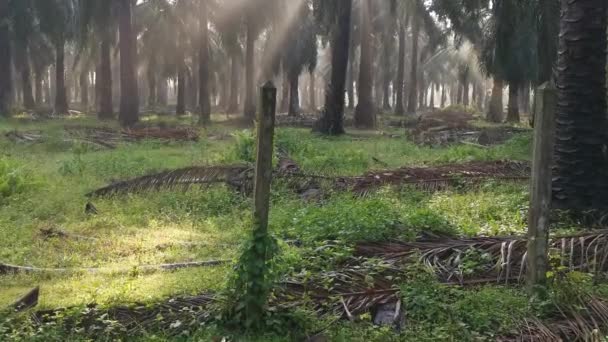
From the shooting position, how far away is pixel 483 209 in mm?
Answer: 7742

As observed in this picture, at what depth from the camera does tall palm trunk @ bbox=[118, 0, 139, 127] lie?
2309 cm

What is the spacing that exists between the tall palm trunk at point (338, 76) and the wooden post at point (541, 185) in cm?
1600

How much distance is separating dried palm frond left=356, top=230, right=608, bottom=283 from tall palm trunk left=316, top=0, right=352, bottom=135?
14.9 m

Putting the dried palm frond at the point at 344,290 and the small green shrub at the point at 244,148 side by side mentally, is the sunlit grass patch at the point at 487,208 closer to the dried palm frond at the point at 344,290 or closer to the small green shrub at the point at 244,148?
the dried palm frond at the point at 344,290

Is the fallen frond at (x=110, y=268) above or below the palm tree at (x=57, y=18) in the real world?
below

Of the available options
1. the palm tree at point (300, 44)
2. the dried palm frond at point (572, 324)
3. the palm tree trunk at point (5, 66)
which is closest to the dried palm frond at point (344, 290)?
the dried palm frond at point (572, 324)

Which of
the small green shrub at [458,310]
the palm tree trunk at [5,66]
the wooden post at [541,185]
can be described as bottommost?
the small green shrub at [458,310]

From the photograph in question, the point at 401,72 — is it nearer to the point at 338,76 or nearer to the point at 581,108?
the point at 338,76

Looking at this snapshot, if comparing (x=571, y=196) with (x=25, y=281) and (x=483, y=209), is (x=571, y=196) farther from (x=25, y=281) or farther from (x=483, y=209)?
(x=25, y=281)

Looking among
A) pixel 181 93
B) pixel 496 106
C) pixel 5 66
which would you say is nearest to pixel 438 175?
pixel 5 66

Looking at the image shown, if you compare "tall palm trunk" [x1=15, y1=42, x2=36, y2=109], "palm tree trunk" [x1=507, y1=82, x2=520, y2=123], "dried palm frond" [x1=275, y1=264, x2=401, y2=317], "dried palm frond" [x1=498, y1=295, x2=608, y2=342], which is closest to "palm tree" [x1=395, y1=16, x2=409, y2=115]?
"palm tree trunk" [x1=507, y1=82, x2=520, y2=123]

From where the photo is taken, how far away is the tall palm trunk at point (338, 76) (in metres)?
20.3

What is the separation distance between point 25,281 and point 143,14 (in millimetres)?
33334

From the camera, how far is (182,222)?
8273mm
